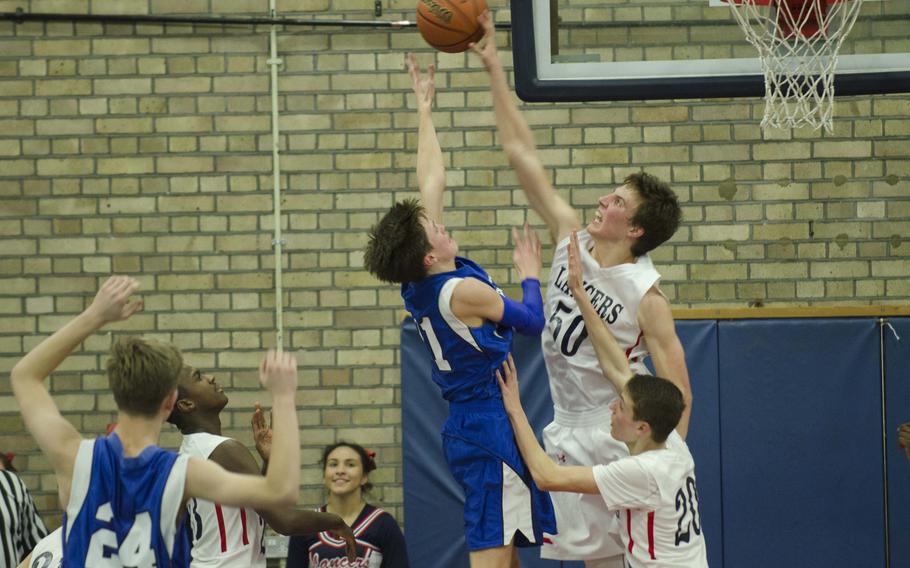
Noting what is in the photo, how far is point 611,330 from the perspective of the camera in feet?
16.4

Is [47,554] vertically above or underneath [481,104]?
underneath

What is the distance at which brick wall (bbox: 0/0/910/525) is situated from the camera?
7.86 m

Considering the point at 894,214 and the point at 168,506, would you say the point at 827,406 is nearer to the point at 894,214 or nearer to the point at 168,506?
the point at 894,214

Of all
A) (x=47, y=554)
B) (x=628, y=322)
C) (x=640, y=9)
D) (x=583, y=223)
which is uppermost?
(x=640, y=9)

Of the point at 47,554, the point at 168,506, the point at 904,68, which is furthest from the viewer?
the point at 904,68

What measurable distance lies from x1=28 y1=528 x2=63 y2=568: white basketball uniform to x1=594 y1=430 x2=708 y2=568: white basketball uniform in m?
1.89

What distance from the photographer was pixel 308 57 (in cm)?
788

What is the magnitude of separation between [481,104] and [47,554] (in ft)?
14.5

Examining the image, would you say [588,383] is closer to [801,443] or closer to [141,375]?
[141,375]

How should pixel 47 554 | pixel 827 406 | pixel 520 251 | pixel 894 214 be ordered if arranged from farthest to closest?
pixel 894 214, pixel 827 406, pixel 520 251, pixel 47 554

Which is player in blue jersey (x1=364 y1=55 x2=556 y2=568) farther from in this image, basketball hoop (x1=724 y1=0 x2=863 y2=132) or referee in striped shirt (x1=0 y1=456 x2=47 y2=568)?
referee in striped shirt (x1=0 y1=456 x2=47 y2=568)

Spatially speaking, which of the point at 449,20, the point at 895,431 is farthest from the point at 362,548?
the point at 895,431

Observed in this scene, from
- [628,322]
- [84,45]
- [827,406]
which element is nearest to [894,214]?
[827,406]

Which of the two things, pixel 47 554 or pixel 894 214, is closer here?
pixel 47 554
